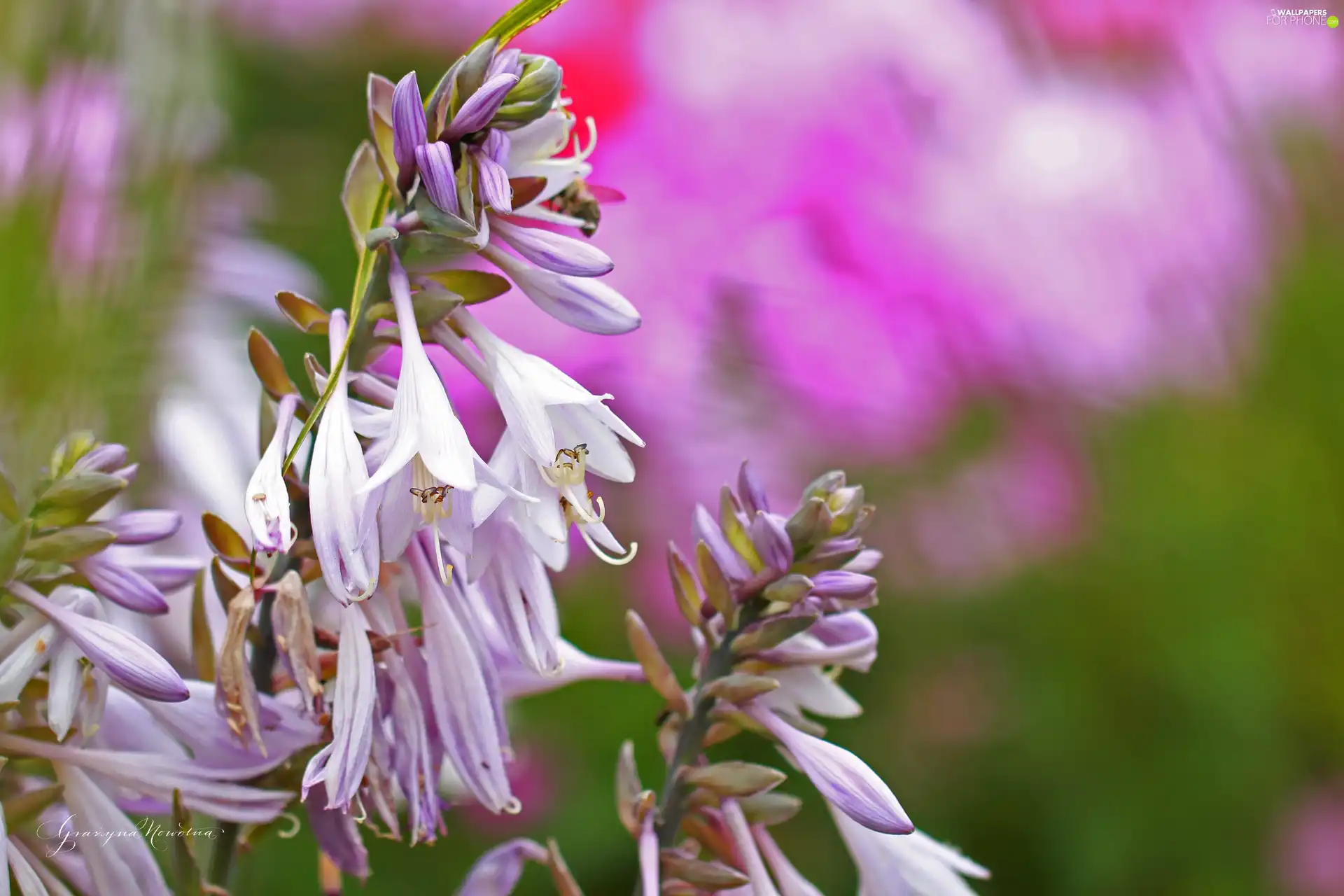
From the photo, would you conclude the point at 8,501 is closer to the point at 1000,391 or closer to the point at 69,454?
the point at 69,454

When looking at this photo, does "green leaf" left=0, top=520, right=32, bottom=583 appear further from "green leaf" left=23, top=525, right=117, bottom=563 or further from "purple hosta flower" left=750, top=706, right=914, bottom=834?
"purple hosta flower" left=750, top=706, right=914, bottom=834

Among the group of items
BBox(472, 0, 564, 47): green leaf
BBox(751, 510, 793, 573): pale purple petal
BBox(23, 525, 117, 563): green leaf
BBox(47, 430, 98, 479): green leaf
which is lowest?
BBox(751, 510, 793, 573): pale purple petal

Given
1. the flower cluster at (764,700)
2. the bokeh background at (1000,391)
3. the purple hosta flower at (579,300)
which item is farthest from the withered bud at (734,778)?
the bokeh background at (1000,391)

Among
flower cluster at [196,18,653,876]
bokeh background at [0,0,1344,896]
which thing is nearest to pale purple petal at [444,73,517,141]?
flower cluster at [196,18,653,876]

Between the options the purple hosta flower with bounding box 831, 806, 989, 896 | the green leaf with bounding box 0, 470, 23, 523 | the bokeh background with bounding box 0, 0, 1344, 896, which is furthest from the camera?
the bokeh background with bounding box 0, 0, 1344, 896

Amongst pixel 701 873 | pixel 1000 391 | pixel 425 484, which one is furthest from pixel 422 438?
pixel 1000 391

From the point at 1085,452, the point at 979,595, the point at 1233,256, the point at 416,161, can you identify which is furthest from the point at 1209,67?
the point at 416,161

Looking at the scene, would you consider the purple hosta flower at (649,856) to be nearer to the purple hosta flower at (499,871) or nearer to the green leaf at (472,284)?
the purple hosta flower at (499,871)
